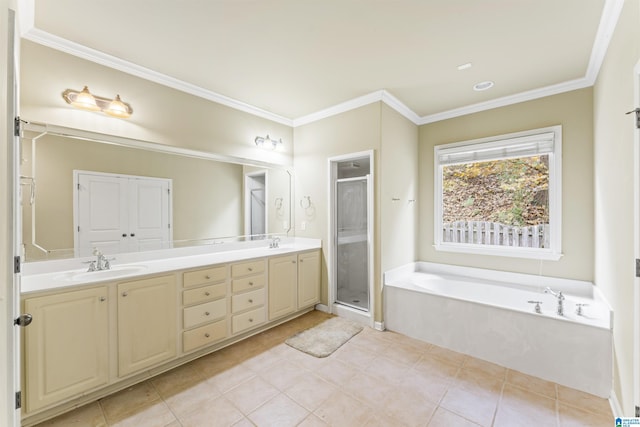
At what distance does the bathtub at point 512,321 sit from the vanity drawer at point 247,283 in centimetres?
146

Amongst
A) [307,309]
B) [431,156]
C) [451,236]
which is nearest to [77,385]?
[307,309]

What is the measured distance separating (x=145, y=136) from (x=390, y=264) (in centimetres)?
298

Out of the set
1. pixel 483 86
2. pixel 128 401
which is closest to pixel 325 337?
pixel 128 401

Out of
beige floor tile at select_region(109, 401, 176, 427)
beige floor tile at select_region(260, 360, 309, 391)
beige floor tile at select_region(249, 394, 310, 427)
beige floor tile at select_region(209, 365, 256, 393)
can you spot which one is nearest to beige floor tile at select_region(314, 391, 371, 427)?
beige floor tile at select_region(249, 394, 310, 427)

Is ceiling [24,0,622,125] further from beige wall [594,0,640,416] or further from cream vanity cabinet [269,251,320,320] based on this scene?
cream vanity cabinet [269,251,320,320]

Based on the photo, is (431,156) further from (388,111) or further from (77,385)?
(77,385)

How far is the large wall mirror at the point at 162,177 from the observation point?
2.01 meters

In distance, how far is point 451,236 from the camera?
3764mm

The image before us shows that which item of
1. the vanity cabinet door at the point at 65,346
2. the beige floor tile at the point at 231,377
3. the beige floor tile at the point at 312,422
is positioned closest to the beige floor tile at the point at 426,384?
the beige floor tile at the point at 312,422

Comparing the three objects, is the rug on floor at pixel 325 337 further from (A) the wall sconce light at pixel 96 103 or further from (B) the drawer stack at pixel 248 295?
(A) the wall sconce light at pixel 96 103

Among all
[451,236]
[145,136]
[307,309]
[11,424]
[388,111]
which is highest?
[388,111]

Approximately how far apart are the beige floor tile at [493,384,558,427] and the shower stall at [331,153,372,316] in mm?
1596

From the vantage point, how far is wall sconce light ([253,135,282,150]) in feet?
11.5

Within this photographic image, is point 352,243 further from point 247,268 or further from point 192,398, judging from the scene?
point 192,398
